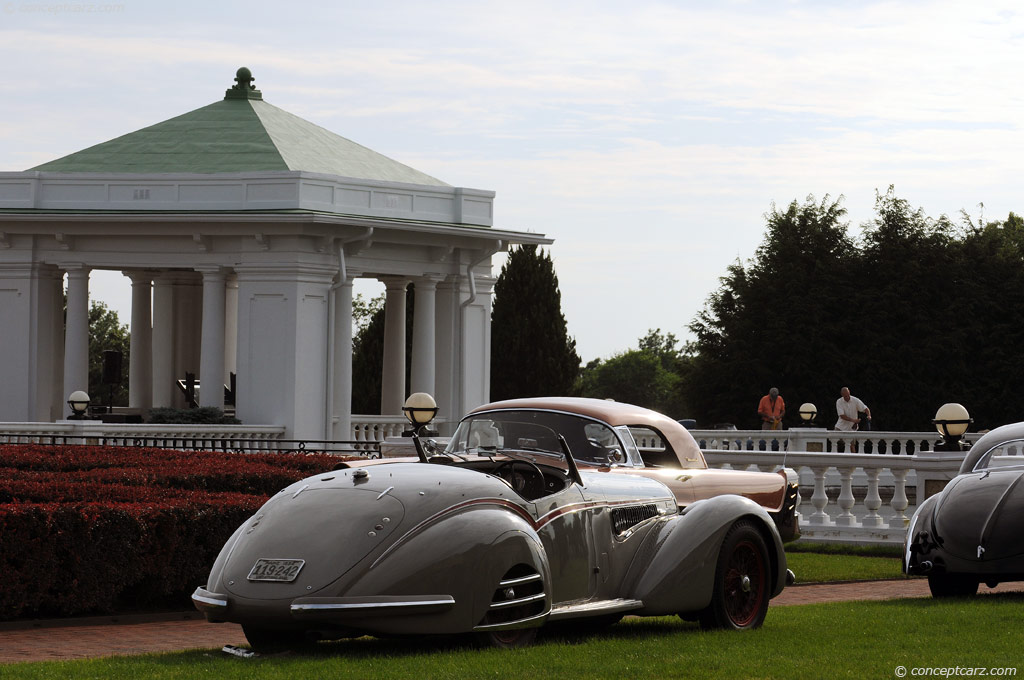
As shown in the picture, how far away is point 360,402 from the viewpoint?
65250mm

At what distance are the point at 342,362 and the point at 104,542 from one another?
25.0 meters

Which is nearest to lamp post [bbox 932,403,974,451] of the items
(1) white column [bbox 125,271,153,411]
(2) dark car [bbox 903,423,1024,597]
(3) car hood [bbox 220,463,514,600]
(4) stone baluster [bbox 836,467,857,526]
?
(4) stone baluster [bbox 836,467,857,526]

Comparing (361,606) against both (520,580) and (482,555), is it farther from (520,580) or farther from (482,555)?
(520,580)

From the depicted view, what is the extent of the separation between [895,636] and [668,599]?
151 centimetres

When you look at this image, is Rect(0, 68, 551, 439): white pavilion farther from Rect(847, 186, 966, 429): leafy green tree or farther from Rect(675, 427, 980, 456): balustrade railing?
Rect(847, 186, 966, 429): leafy green tree

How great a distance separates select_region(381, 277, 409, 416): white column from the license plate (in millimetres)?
31772

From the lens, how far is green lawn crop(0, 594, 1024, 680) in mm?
8594

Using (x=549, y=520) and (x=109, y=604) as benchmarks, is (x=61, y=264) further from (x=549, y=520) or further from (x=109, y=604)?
(x=549, y=520)

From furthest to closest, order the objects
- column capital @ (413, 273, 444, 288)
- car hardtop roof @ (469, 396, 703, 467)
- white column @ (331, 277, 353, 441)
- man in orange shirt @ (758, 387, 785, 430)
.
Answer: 1. column capital @ (413, 273, 444, 288)
2. man in orange shirt @ (758, 387, 785, 430)
3. white column @ (331, 277, 353, 441)
4. car hardtop roof @ (469, 396, 703, 467)

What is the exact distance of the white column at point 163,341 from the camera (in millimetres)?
41438

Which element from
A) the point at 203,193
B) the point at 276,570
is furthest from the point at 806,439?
the point at 276,570

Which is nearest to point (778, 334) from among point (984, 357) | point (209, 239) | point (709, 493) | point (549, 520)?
point (984, 357)

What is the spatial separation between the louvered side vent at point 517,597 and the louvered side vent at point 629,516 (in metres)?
1.10

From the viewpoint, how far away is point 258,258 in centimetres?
3656
